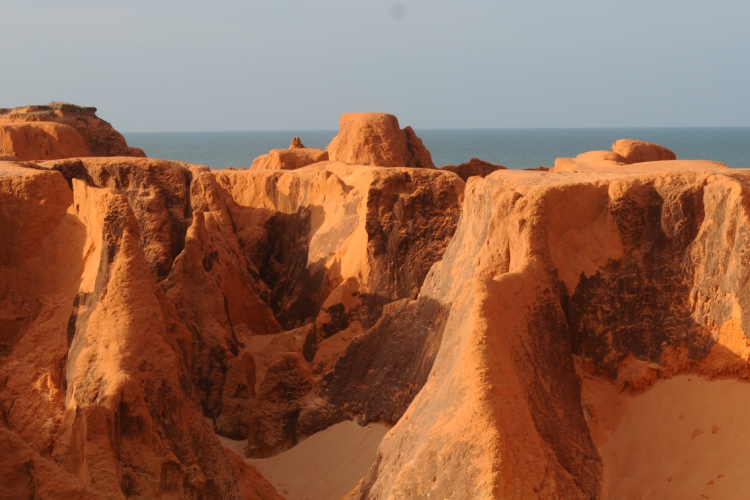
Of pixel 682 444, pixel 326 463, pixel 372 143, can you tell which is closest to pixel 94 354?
pixel 326 463

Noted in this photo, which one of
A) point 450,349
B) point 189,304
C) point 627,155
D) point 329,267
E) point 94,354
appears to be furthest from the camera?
point 627,155

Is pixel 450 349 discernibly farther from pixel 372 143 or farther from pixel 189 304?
pixel 372 143

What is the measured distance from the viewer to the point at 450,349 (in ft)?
33.1

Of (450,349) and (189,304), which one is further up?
(450,349)

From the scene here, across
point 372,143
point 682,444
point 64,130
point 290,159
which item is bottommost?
point 682,444

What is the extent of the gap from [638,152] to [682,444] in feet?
69.3

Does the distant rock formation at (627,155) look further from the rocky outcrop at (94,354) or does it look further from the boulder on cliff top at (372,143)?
the rocky outcrop at (94,354)

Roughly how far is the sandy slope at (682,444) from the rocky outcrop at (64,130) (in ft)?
65.5

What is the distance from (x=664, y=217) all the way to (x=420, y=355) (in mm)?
4360

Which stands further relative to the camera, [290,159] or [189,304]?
[290,159]

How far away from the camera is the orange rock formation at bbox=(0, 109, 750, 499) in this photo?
360 inches

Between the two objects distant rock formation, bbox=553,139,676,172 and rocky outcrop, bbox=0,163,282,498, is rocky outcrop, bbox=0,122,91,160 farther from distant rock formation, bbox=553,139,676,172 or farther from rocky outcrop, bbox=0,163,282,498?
distant rock formation, bbox=553,139,676,172

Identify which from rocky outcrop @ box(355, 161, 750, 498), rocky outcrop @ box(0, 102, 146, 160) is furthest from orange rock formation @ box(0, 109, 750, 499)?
rocky outcrop @ box(0, 102, 146, 160)

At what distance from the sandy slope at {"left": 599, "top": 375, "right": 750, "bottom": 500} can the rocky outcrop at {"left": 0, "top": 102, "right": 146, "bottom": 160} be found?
19979 millimetres
